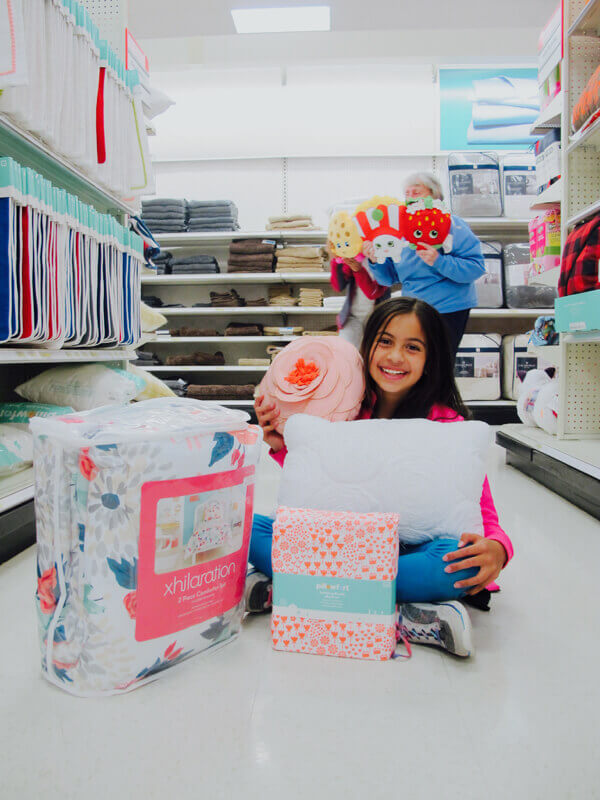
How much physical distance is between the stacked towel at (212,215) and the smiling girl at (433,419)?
3.53m

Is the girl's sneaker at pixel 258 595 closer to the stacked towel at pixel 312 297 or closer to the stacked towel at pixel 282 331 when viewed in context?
the stacked towel at pixel 282 331

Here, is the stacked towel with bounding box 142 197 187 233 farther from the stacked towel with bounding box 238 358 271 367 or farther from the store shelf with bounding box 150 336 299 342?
the stacked towel with bounding box 238 358 271 367

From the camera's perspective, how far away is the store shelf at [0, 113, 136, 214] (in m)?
1.77

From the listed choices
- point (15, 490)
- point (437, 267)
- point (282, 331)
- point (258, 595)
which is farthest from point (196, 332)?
point (258, 595)

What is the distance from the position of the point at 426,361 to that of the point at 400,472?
0.39m

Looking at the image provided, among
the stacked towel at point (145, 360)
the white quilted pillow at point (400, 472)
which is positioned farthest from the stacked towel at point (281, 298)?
the white quilted pillow at point (400, 472)

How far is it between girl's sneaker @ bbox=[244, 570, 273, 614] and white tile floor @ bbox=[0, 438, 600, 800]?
34 millimetres

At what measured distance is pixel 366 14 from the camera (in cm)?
402

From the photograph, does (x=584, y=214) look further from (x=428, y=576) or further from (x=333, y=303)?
(x=333, y=303)

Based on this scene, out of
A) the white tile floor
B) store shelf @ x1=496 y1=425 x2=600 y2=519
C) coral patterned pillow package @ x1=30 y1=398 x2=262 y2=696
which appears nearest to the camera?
the white tile floor

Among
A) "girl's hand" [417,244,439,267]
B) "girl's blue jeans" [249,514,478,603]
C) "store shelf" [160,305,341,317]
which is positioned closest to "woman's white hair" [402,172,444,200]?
"girl's hand" [417,244,439,267]

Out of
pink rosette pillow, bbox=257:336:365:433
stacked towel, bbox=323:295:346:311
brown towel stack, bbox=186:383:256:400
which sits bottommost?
brown towel stack, bbox=186:383:256:400

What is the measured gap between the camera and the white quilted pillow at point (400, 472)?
118cm

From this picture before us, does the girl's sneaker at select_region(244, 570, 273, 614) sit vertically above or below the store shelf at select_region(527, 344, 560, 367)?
below
